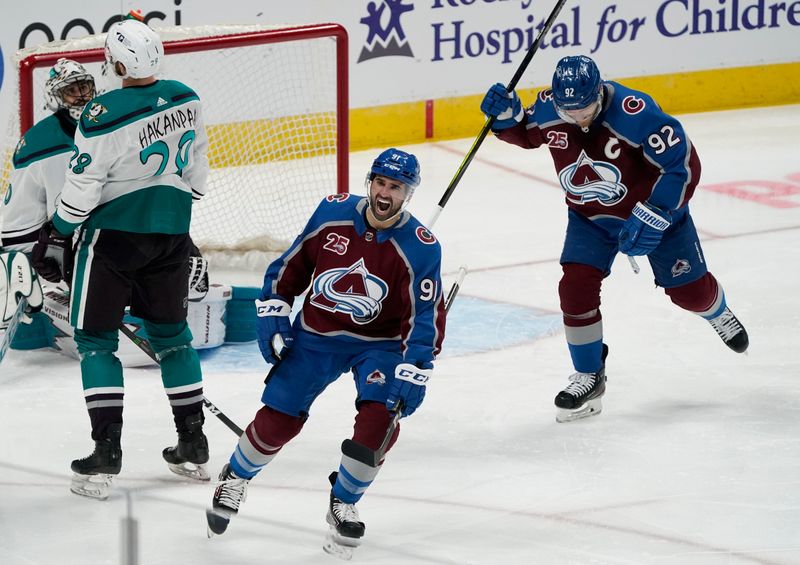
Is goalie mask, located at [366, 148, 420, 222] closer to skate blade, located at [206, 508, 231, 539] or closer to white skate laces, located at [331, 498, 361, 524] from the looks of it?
white skate laces, located at [331, 498, 361, 524]

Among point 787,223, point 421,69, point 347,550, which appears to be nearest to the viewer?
point 347,550

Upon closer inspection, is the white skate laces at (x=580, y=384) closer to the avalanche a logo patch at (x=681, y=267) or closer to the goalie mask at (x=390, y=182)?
the avalanche a logo patch at (x=681, y=267)

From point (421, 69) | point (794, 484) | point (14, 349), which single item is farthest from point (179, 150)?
point (421, 69)

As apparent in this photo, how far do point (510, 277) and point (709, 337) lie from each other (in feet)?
3.22

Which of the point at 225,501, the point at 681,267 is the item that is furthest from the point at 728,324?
the point at 225,501

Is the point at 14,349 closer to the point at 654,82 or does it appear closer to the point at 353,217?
the point at 353,217

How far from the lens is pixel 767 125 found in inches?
320

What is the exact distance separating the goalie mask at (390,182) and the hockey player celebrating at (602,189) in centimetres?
85

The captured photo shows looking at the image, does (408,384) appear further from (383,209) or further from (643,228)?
(643,228)

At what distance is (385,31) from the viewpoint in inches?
293

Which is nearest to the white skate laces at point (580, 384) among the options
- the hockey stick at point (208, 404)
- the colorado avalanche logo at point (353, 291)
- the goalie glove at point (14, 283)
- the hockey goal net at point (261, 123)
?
the hockey stick at point (208, 404)

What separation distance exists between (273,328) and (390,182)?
432 mm

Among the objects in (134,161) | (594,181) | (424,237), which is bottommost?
(594,181)

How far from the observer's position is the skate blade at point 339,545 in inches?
122
